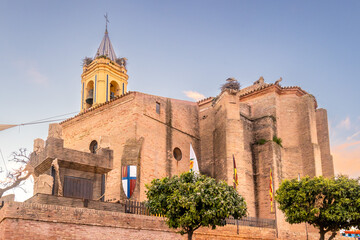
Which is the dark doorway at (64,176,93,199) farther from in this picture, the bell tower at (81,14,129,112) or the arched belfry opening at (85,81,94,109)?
the arched belfry opening at (85,81,94,109)

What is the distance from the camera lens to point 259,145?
27.8 m

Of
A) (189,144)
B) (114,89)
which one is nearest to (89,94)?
(114,89)

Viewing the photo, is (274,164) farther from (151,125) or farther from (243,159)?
(151,125)

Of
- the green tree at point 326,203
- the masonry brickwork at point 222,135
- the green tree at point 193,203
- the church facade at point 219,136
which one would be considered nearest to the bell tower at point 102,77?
the masonry brickwork at point 222,135

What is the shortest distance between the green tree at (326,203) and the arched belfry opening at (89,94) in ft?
68.5

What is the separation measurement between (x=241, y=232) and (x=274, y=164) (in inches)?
332

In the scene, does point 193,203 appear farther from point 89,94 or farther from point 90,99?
point 89,94

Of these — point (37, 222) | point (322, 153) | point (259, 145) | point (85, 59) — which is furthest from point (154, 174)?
point (85, 59)

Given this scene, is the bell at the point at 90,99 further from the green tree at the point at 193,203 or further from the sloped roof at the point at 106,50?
the green tree at the point at 193,203

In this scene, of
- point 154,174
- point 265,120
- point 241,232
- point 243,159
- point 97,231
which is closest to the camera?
point 97,231

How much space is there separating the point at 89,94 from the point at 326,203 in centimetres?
2301

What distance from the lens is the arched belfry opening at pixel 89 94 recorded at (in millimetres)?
35116

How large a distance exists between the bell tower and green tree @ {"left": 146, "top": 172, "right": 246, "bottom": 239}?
1901 cm

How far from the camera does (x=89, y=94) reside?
3553 centimetres
